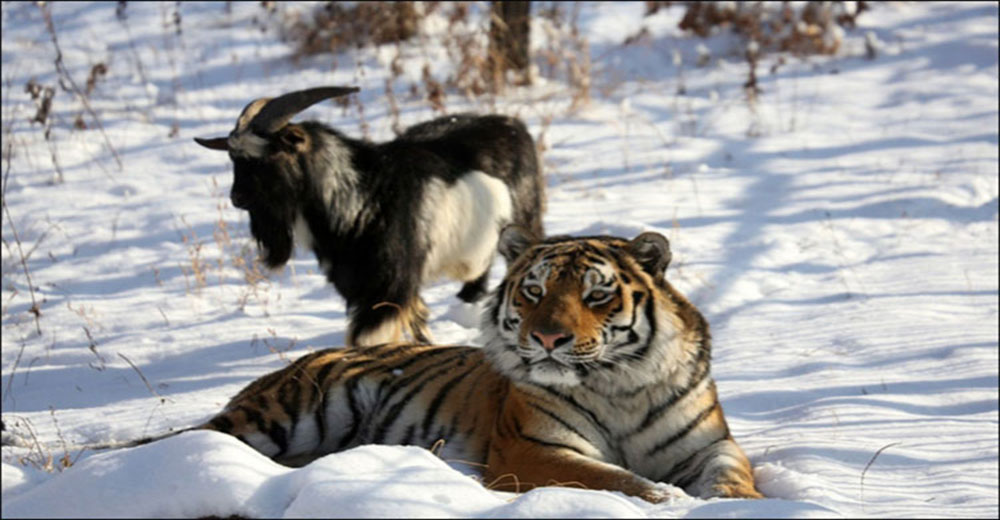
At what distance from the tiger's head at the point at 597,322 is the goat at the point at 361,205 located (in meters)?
2.31

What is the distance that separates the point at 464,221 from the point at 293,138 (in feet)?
4.15

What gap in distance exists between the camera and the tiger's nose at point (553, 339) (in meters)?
4.43

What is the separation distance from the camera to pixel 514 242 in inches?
198

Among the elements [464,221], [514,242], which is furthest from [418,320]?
[514,242]

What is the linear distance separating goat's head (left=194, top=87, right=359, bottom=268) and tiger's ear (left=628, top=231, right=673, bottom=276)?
2.89 metres

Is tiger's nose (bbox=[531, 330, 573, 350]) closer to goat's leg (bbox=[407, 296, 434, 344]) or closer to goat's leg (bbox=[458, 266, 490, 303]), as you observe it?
goat's leg (bbox=[407, 296, 434, 344])

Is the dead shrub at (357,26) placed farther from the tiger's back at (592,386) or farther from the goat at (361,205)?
the tiger's back at (592,386)

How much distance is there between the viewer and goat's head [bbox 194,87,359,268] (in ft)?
23.3

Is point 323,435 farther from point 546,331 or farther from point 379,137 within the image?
point 379,137

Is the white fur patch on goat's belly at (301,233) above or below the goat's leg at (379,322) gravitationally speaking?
above

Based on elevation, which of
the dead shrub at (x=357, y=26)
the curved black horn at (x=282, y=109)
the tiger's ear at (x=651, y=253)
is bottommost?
the dead shrub at (x=357, y=26)

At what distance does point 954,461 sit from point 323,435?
299 cm

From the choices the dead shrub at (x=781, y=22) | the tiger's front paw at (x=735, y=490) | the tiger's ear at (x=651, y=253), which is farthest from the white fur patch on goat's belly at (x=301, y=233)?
the dead shrub at (x=781, y=22)

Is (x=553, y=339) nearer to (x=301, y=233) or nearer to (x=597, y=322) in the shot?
(x=597, y=322)
